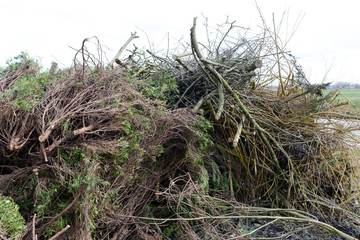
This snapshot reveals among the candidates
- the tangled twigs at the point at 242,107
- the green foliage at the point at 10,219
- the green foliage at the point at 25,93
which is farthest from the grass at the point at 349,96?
the green foliage at the point at 10,219

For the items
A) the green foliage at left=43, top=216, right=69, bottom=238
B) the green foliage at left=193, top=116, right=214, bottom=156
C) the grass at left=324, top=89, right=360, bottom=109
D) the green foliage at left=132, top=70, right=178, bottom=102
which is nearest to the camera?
the green foliage at left=43, top=216, right=69, bottom=238

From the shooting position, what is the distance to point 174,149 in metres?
4.17

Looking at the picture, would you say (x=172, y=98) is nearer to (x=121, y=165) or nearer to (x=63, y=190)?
(x=121, y=165)

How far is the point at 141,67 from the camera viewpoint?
205 inches

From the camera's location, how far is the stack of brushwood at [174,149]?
9.83 feet

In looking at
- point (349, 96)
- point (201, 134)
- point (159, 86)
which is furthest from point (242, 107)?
point (349, 96)

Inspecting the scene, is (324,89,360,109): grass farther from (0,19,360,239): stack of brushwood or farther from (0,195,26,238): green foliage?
(0,195,26,238): green foliage

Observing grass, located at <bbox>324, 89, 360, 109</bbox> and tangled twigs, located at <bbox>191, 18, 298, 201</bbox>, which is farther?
grass, located at <bbox>324, 89, 360, 109</bbox>

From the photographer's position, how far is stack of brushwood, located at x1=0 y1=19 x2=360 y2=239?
3.00m

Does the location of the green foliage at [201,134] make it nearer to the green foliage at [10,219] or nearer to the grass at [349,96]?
the green foliage at [10,219]

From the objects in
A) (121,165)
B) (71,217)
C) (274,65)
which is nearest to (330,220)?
(274,65)

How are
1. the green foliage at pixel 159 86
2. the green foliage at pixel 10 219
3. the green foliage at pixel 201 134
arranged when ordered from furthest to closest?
the green foliage at pixel 159 86, the green foliage at pixel 201 134, the green foliage at pixel 10 219

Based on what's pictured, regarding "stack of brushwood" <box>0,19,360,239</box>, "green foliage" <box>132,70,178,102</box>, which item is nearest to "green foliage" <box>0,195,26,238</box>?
"stack of brushwood" <box>0,19,360,239</box>

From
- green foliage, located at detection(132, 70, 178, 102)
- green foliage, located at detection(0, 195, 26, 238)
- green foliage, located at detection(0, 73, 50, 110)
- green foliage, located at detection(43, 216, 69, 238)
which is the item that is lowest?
green foliage, located at detection(43, 216, 69, 238)
